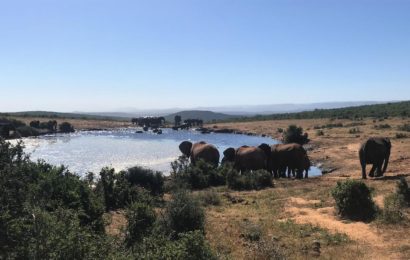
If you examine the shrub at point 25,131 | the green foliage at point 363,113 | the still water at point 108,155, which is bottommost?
the still water at point 108,155

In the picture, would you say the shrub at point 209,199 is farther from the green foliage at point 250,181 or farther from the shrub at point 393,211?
the shrub at point 393,211

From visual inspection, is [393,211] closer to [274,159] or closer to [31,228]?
[31,228]

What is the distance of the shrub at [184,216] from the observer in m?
15.2

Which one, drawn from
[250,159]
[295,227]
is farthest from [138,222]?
[250,159]

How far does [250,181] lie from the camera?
26891 millimetres

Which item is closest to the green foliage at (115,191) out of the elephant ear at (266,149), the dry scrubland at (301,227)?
the dry scrubland at (301,227)

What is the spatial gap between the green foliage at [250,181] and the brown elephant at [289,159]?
4917 mm

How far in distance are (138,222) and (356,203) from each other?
8.41 metres

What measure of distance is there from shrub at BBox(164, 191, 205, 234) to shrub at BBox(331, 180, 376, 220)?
5.75 metres

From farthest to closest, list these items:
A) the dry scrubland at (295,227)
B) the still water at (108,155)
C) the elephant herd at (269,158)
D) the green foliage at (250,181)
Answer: the still water at (108,155) → the elephant herd at (269,158) → the green foliage at (250,181) → the dry scrubland at (295,227)

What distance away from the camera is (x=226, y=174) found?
95.6 ft

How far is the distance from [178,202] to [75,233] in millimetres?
6567

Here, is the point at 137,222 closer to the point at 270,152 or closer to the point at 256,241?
the point at 256,241

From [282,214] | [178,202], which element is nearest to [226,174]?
[282,214]
